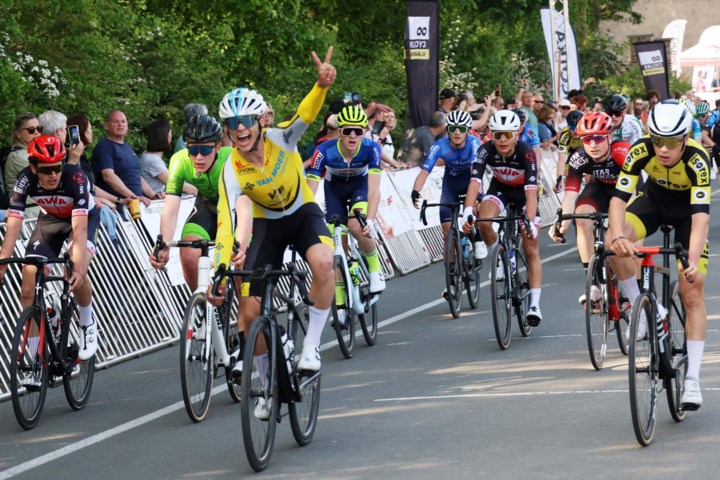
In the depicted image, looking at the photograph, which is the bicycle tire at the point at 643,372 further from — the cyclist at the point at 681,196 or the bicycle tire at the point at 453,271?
the bicycle tire at the point at 453,271

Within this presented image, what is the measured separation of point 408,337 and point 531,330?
106 cm

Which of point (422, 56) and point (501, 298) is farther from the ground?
point (422, 56)

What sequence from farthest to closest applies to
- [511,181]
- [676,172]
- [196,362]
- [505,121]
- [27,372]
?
[511,181] < [505,121] < [27,372] < [196,362] < [676,172]

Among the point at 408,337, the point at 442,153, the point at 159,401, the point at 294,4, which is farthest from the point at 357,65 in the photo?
the point at 159,401

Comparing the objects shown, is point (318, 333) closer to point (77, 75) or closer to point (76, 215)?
point (76, 215)

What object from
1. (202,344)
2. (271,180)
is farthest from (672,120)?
(202,344)

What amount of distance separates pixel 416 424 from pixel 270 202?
1.58 metres

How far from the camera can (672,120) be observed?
8094mm

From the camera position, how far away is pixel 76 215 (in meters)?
9.87

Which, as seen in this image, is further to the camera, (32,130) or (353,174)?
(353,174)

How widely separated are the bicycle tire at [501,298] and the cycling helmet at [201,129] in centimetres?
264

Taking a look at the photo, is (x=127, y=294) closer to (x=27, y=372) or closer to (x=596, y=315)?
(x=27, y=372)

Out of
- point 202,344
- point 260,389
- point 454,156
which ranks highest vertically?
point 454,156

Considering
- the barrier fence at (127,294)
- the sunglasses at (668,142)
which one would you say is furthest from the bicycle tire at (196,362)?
the sunglasses at (668,142)
